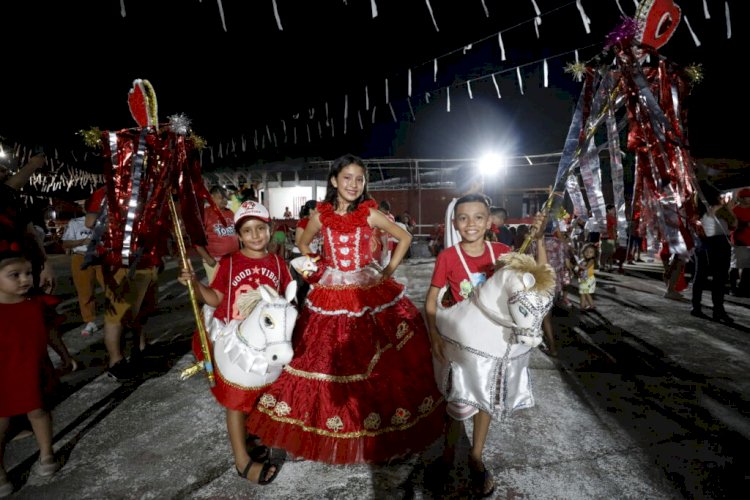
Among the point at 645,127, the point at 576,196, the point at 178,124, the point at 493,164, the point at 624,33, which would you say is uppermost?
the point at 493,164

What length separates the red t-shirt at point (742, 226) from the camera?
7.74 m

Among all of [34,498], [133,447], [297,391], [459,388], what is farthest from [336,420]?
[34,498]

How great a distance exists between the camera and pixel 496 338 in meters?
2.25

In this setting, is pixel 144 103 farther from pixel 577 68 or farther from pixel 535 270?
pixel 577 68

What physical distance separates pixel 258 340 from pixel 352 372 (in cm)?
88

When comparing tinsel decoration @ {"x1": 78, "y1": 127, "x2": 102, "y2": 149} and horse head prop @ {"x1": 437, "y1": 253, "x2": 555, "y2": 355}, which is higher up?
tinsel decoration @ {"x1": 78, "y1": 127, "x2": 102, "y2": 149}

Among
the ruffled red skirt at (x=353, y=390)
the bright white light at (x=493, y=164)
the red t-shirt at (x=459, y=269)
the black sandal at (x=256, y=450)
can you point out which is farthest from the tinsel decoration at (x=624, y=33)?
the bright white light at (x=493, y=164)

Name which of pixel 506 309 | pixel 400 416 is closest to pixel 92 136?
pixel 400 416

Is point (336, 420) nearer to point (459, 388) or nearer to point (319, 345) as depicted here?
point (319, 345)

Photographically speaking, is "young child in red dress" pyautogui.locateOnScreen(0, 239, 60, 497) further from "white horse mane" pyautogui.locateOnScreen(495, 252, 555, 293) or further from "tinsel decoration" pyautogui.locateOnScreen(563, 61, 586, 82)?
"tinsel decoration" pyautogui.locateOnScreen(563, 61, 586, 82)

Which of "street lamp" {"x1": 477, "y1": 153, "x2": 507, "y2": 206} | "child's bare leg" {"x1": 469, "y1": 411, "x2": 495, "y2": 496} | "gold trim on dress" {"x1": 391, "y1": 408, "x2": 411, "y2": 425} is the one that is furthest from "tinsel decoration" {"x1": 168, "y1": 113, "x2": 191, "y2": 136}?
"street lamp" {"x1": 477, "y1": 153, "x2": 507, "y2": 206}

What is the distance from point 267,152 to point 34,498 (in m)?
22.4

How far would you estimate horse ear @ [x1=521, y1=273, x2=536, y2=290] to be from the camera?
1.96m

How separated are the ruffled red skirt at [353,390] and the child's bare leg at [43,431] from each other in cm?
148
